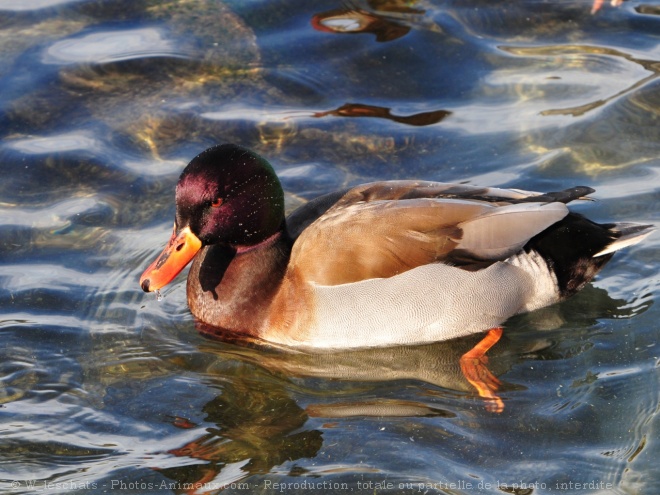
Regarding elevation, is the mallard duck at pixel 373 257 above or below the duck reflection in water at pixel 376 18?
below

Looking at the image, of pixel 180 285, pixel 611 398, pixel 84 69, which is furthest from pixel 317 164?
pixel 611 398

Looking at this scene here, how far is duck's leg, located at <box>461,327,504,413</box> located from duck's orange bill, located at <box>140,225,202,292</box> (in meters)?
1.63

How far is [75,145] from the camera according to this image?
753cm

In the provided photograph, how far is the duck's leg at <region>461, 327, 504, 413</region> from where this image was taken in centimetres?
520

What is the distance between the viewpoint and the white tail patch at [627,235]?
229 inches

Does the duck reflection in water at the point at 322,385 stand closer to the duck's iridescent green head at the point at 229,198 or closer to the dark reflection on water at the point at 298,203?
the dark reflection on water at the point at 298,203

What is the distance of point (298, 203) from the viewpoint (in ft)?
22.9

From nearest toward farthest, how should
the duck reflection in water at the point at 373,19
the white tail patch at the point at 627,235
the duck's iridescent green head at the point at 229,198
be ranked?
the duck's iridescent green head at the point at 229,198
the white tail patch at the point at 627,235
the duck reflection in water at the point at 373,19

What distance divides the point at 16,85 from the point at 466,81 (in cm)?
368

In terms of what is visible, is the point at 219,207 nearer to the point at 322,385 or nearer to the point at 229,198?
the point at 229,198

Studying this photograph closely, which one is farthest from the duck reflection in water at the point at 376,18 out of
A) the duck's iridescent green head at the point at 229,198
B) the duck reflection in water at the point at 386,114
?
the duck's iridescent green head at the point at 229,198

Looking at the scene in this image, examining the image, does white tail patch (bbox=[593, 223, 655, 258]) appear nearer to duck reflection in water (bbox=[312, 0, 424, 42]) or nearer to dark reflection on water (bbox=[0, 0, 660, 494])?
dark reflection on water (bbox=[0, 0, 660, 494])

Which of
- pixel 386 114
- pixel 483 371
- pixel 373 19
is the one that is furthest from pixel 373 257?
pixel 373 19

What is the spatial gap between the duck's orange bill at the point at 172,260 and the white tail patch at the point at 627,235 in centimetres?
234
